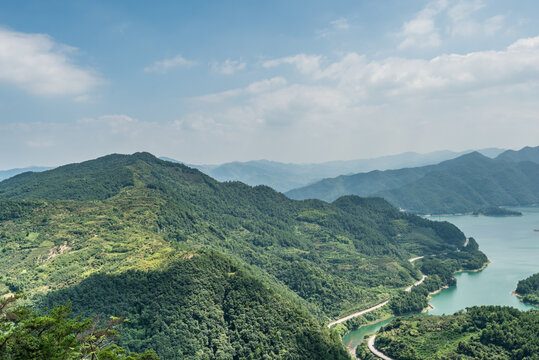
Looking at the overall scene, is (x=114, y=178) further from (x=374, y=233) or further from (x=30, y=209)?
(x=374, y=233)

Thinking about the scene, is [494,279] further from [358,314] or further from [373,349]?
[373,349]

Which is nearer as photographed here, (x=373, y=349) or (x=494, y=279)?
(x=373, y=349)

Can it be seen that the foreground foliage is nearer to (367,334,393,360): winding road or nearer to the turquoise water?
(367,334,393,360): winding road

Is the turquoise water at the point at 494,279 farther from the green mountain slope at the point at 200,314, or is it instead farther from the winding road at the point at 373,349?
the green mountain slope at the point at 200,314

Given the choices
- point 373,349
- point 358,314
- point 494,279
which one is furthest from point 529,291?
point 373,349

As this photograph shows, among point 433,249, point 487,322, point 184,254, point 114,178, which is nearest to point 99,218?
point 184,254

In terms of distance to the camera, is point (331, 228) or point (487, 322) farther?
point (331, 228)

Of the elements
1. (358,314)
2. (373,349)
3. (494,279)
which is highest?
(373,349)

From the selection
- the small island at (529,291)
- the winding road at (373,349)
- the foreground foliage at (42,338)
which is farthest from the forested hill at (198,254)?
the foreground foliage at (42,338)
